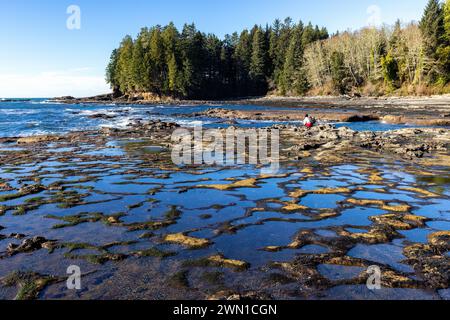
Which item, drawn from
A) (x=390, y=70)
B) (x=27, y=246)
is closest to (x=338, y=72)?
(x=390, y=70)

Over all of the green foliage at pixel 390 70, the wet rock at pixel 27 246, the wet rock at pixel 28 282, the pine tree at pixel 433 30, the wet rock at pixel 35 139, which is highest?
the pine tree at pixel 433 30

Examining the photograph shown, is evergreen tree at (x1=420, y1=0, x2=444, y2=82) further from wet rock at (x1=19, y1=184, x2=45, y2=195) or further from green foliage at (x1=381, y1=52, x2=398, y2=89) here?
wet rock at (x1=19, y1=184, x2=45, y2=195)

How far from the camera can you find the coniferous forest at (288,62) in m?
65.6

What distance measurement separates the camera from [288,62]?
99688 millimetres

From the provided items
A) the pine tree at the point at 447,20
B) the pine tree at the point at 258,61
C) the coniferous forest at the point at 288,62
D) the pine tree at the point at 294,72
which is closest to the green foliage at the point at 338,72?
the coniferous forest at the point at 288,62

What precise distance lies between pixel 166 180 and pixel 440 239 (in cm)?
890

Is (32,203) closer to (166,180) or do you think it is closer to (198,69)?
(166,180)

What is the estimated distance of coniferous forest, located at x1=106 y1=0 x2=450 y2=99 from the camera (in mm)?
65625

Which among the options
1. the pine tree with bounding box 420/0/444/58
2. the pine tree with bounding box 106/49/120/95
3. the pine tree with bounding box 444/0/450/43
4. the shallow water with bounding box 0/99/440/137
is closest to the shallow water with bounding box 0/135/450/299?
the shallow water with bounding box 0/99/440/137

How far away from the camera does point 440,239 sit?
7.27 m

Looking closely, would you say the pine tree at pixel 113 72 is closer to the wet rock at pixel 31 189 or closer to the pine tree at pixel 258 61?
the pine tree at pixel 258 61
